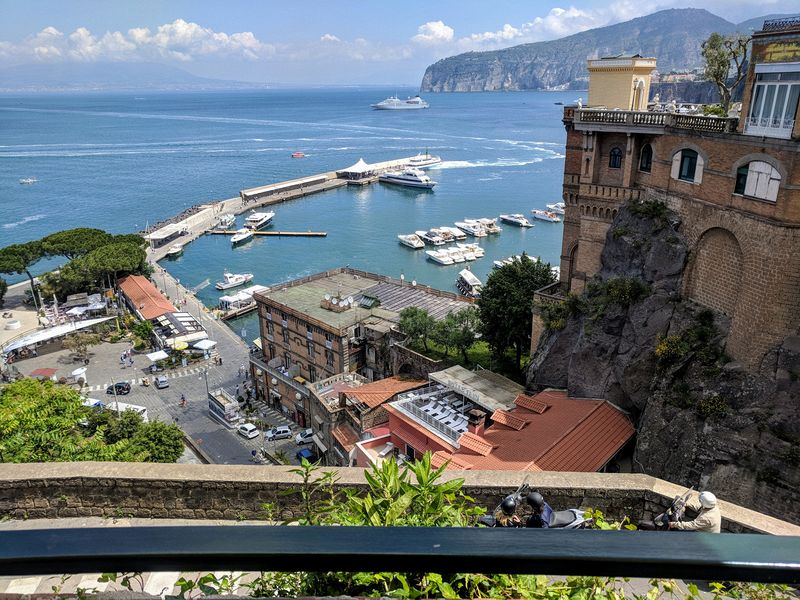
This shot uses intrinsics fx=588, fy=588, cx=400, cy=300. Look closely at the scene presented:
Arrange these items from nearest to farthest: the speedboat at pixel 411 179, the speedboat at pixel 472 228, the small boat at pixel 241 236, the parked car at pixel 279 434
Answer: the parked car at pixel 279 434 → the small boat at pixel 241 236 → the speedboat at pixel 472 228 → the speedboat at pixel 411 179

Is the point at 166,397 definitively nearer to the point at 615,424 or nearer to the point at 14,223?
the point at 615,424

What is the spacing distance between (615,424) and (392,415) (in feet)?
27.8

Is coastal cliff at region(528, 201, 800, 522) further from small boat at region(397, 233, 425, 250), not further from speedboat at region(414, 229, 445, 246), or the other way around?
speedboat at region(414, 229, 445, 246)

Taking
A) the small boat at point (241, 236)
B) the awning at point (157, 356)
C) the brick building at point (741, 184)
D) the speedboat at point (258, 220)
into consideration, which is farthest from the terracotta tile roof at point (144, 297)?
the brick building at point (741, 184)

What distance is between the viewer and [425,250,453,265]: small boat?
6431cm

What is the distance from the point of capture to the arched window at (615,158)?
2261 cm

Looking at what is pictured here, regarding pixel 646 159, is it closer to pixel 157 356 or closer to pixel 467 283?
pixel 157 356

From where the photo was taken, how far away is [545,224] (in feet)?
256

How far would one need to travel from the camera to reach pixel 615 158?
22.8 meters

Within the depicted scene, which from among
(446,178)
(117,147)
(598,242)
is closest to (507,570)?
(598,242)

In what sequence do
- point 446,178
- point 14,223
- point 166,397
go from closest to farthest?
point 166,397 → point 14,223 → point 446,178

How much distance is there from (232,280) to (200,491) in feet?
181

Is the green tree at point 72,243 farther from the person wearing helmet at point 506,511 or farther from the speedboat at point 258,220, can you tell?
the person wearing helmet at point 506,511

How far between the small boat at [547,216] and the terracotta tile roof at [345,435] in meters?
58.3
